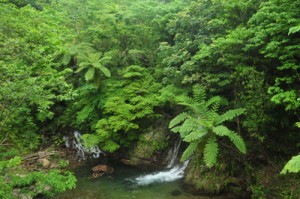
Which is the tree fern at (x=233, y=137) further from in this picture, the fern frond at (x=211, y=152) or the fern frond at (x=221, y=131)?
the fern frond at (x=211, y=152)

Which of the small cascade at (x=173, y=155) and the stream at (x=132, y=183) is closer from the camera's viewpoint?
the stream at (x=132, y=183)

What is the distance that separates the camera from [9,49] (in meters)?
5.79

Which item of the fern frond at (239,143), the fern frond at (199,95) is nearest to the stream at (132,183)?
the fern frond at (239,143)

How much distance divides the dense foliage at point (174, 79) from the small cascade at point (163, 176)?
743mm

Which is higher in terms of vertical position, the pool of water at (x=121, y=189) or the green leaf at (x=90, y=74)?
the green leaf at (x=90, y=74)

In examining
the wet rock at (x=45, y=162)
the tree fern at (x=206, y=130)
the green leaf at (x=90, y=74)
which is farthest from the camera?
the green leaf at (x=90, y=74)

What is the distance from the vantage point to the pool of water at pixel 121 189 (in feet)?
26.6

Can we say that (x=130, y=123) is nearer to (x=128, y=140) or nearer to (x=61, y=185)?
(x=128, y=140)

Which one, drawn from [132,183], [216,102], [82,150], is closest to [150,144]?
[132,183]

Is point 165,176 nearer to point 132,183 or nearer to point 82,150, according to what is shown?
point 132,183

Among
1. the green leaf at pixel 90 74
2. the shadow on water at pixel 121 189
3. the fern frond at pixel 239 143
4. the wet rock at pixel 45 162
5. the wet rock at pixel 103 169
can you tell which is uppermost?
the green leaf at pixel 90 74

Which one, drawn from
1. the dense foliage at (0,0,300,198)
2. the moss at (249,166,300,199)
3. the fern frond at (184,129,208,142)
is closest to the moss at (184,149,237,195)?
the dense foliage at (0,0,300,198)

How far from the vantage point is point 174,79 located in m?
9.50

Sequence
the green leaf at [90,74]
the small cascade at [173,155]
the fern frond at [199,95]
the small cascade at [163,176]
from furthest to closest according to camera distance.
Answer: the green leaf at [90,74] → the small cascade at [173,155] → the small cascade at [163,176] → the fern frond at [199,95]
